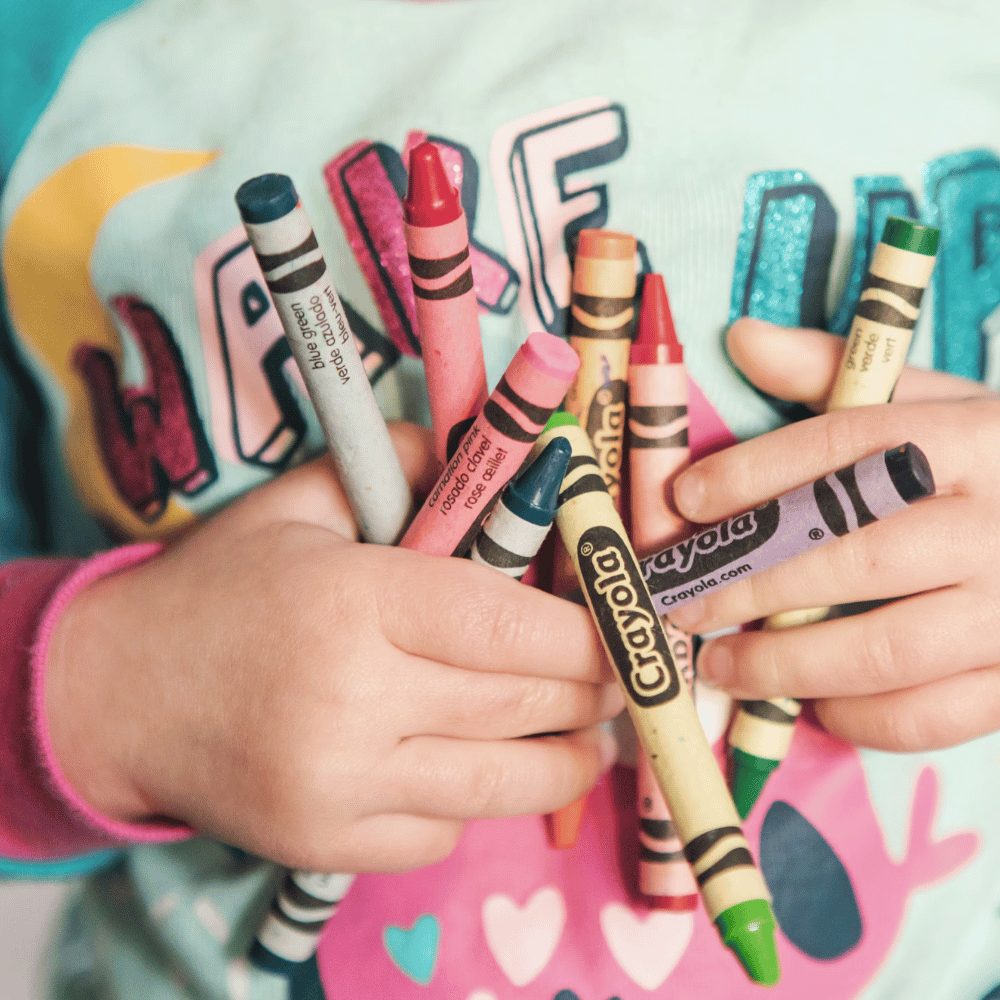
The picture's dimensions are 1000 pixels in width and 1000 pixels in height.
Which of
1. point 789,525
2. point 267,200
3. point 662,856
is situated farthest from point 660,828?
point 267,200

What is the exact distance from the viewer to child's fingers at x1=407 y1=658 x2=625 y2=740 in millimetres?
296

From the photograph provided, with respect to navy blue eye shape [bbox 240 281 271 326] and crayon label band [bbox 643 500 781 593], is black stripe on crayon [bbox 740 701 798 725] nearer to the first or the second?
crayon label band [bbox 643 500 781 593]

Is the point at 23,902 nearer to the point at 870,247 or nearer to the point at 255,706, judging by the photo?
the point at 255,706

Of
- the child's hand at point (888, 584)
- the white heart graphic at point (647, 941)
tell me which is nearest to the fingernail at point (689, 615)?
the child's hand at point (888, 584)

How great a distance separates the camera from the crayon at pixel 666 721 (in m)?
0.25

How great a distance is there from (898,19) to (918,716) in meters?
0.23

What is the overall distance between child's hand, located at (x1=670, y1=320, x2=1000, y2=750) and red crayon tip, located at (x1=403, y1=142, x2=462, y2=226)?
11 centimetres

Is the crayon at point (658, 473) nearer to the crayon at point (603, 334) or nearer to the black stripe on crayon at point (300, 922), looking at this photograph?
the crayon at point (603, 334)

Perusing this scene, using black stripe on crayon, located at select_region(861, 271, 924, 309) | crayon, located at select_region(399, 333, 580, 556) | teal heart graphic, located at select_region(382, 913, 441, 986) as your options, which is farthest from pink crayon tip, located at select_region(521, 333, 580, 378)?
teal heart graphic, located at select_region(382, 913, 441, 986)

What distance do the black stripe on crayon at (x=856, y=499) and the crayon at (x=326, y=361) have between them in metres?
0.12

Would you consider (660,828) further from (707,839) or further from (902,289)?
(902,289)

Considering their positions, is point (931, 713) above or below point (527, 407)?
below

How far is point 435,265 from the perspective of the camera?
26cm

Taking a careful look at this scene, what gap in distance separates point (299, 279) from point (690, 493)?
0.42ft
